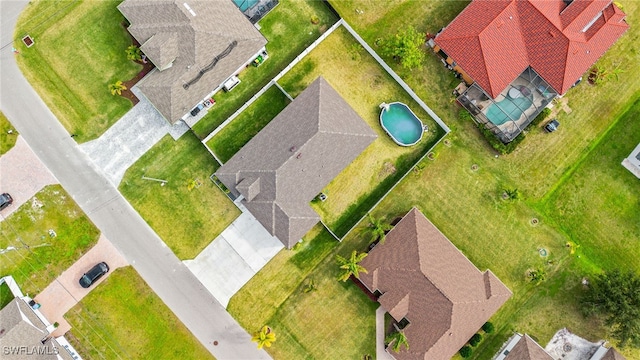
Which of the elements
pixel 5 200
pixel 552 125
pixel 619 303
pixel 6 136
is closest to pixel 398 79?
pixel 552 125

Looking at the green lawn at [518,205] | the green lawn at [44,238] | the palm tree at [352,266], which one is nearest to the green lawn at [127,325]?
the green lawn at [44,238]

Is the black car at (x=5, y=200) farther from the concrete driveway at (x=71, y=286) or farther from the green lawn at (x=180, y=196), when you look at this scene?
the green lawn at (x=180, y=196)

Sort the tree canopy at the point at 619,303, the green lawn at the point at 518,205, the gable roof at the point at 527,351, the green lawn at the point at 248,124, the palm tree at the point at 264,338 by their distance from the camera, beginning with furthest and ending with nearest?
the green lawn at the point at 518,205
the green lawn at the point at 248,124
the gable roof at the point at 527,351
the palm tree at the point at 264,338
the tree canopy at the point at 619,303

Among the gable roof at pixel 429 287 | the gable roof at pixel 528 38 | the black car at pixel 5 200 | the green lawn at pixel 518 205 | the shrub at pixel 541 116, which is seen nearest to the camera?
the gable roof at pixel 429 287

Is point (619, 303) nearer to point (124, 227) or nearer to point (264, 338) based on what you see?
point (264, 338)

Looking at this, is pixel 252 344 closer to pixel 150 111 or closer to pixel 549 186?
pixel 150 111

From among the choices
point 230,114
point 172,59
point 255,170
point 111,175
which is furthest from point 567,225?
point 111,175
